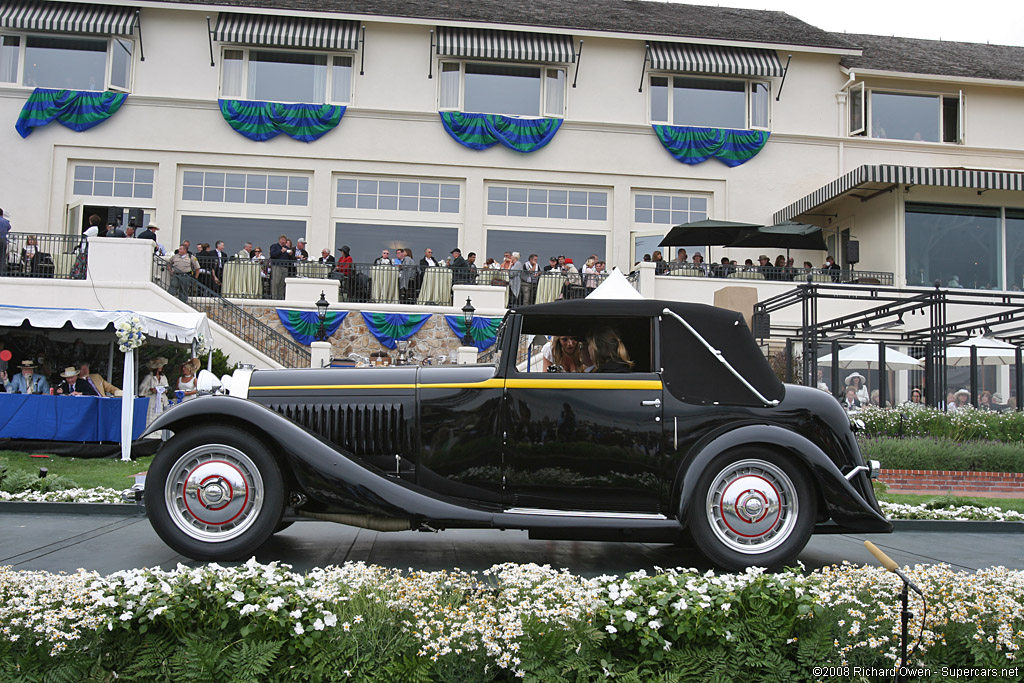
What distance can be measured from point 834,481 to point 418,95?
74.8 feet

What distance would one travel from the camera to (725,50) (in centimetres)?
2548

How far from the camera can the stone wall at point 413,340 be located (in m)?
20.2

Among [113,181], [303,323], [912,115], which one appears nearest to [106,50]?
[113,181]

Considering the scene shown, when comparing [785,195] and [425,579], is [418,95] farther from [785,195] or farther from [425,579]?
[425,579]

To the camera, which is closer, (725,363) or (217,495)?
(217,495)

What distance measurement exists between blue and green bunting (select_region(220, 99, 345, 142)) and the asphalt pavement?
19.7 m

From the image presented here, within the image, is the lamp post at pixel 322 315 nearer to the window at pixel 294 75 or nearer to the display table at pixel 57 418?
the display table at pixel 57 418

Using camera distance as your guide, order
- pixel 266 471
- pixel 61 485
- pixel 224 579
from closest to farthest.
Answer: pixel 224 579, pixel 266 471, pixel 61 485

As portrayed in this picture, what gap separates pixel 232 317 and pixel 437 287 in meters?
5.42

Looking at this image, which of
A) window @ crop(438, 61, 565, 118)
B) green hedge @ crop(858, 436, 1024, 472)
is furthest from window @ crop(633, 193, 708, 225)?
green hedge @ crop(858, 436, 1024, 472)

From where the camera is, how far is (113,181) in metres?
24.1

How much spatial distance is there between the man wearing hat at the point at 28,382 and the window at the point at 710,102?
65.8 ft

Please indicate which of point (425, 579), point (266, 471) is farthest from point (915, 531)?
point (266, 471)

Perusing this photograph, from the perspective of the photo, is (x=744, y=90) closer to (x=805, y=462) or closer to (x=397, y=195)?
(x=397, y=195)
